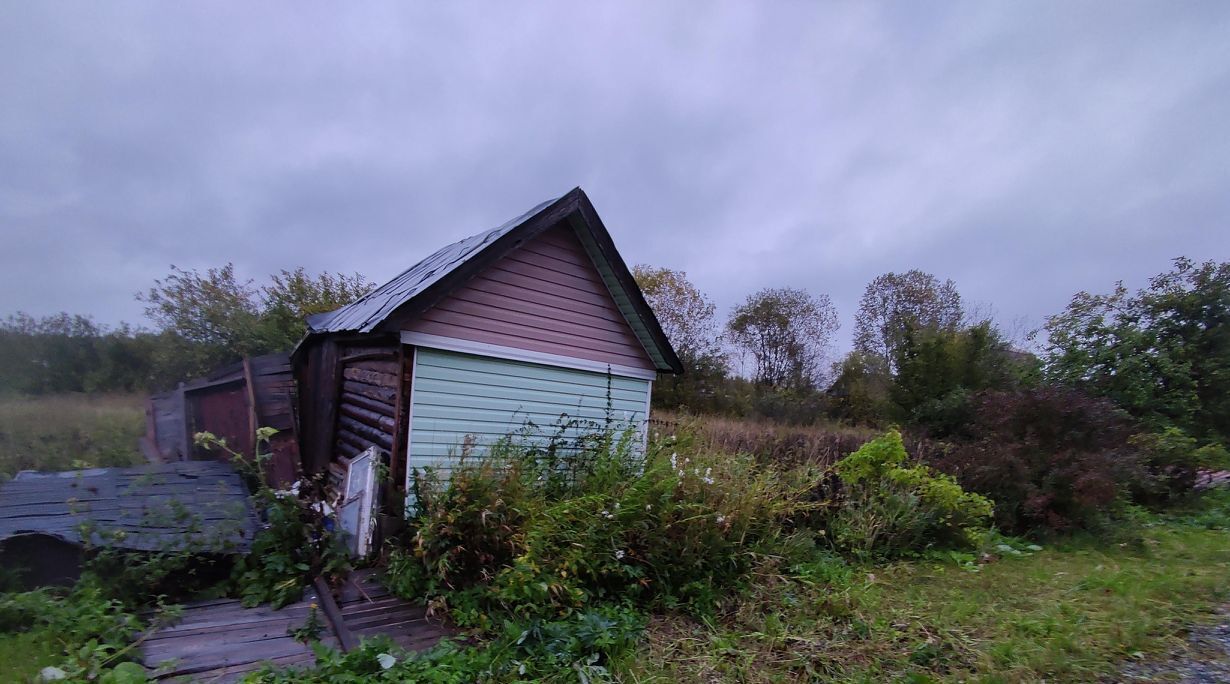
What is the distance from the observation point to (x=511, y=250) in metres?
5.58

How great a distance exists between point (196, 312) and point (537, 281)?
10.4m

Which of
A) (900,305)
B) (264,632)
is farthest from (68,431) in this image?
(900,305)

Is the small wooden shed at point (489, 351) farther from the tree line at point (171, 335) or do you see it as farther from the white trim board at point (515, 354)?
the tree line at point (171, 335)

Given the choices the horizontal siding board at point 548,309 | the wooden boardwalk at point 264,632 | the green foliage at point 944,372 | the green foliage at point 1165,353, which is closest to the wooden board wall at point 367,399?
the horizontal siding board at point 548,309

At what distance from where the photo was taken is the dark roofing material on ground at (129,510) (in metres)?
3.83

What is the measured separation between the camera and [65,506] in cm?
418

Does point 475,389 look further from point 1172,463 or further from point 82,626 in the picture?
point 1172,463

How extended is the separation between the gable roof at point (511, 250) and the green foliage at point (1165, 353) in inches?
472

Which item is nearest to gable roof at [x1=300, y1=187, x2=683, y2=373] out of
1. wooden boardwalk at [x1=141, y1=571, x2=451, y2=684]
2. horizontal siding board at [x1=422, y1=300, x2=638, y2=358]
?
horizontal siding board at [x1=422, y1=300, x2=638, y2=358]

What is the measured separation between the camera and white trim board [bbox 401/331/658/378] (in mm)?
5090

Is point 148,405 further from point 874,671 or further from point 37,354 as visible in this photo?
point 874,671

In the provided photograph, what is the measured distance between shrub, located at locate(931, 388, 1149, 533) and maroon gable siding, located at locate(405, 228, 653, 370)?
4990 mm

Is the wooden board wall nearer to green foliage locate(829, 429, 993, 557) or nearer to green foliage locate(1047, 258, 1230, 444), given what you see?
green foliage locate(829, 429, 993, 557)

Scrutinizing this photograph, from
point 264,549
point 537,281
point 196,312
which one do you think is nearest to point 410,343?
point 537,281
